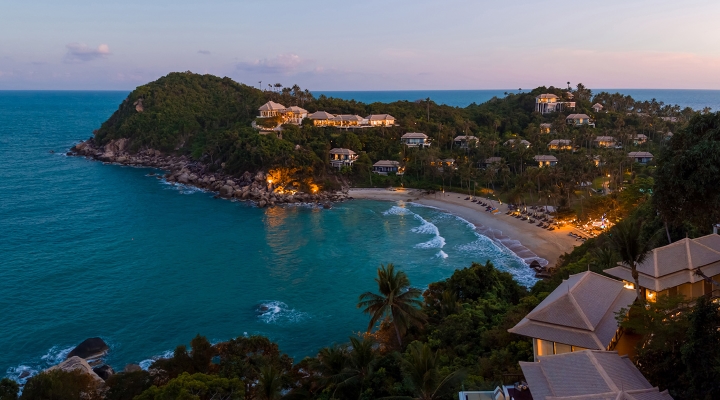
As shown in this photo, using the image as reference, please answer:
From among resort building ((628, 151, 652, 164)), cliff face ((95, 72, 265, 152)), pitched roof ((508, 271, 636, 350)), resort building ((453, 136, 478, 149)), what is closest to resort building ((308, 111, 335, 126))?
cliff face ((95, 72, 265, 152))

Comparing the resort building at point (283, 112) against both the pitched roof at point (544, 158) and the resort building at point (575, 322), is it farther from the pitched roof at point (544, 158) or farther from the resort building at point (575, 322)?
the resort building at point (575, 322)

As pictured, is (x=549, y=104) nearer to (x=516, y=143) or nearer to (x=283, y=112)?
(x=516, y=143)

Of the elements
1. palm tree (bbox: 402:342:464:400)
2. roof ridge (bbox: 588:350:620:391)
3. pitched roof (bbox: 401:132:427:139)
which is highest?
pitched roof (bbox: 401:132:427:139)

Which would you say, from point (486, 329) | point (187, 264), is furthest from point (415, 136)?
point (486, 329)

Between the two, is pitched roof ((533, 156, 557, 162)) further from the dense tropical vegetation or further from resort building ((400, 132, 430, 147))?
resort building ((400, 132, 430, 147))

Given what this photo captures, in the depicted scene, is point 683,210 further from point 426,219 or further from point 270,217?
point 270,217

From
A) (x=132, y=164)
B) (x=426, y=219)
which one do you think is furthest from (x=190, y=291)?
(x=132, y=164)
